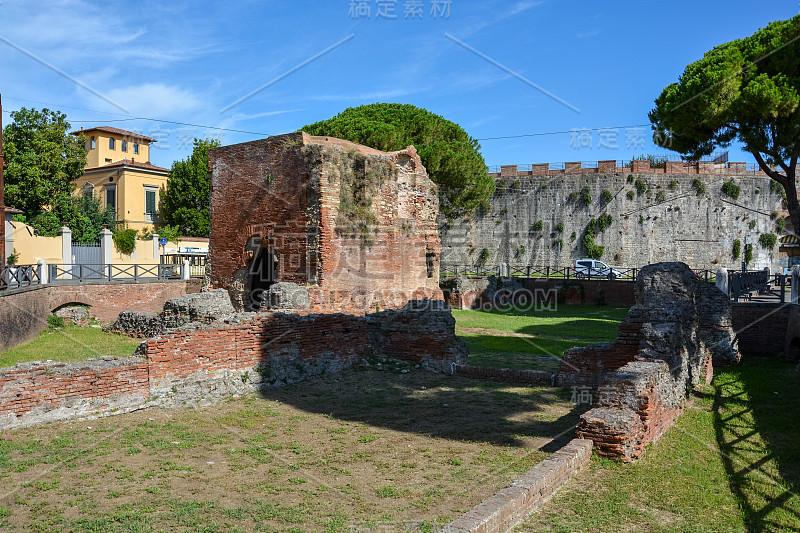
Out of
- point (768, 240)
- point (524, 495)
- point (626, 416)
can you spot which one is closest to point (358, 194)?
point (626, 416)

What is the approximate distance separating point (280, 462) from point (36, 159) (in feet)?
92.9

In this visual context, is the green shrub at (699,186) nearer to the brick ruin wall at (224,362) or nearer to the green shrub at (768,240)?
the green shrub at (768,240)

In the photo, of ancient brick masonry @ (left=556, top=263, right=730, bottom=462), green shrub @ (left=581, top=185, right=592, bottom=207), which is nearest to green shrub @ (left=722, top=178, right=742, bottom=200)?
green shrub @ (left=581, top=185, right=592, bottom=207)

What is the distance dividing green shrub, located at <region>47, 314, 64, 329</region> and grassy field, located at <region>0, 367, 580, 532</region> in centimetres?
1045

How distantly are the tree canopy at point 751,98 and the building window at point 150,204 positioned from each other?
3161cm

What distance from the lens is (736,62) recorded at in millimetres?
15297

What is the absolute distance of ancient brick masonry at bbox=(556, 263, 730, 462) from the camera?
6227 millimetres

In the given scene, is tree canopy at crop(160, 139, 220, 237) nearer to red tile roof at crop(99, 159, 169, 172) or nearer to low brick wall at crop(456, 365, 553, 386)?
red tile roof at crop(99, 159, 169, 172)

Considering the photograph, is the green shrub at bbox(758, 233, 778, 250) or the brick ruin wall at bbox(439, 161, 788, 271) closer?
the green shrub at bbox(758, 233, 778, 250)

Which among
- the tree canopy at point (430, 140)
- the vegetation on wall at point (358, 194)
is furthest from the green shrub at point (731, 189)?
Answer: the vegetation on wall at point (358, 194)

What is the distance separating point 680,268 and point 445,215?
71.4 ft

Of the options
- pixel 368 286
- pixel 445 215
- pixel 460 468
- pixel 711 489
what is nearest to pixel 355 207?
pixel 368 286

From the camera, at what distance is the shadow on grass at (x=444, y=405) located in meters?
7.23

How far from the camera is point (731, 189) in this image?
118 ft
